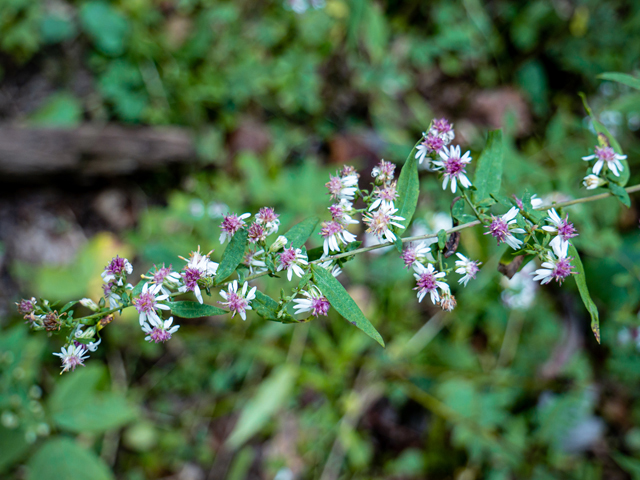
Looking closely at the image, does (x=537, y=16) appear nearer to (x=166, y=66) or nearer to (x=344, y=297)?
(x=166, y=66)

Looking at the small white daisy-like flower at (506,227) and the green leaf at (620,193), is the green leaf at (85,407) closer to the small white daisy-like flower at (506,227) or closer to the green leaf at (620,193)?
the small white daisy-like flower at (506,227)

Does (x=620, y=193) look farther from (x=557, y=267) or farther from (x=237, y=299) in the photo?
(x=237, y=299)

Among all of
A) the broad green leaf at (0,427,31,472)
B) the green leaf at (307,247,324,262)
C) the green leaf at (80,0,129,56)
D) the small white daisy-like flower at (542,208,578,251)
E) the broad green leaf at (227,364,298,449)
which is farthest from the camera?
the green leaf at (80,0,129,56)

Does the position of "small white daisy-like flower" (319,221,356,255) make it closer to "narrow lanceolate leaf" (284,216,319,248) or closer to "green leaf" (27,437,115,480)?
"narrow lanceolate leaf" (284,216,319,248)

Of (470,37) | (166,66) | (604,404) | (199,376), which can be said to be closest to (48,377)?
(199,376)

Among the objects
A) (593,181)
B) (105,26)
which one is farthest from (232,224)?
(105,26)

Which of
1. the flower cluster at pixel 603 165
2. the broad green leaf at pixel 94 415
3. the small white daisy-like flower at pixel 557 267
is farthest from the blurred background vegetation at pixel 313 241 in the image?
the small white daisy-like flower at pixel 557 267

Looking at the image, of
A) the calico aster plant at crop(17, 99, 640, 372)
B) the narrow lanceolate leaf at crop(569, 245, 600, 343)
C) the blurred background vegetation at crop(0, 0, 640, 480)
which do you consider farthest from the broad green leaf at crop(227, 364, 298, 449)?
the narrow lanceolate leaf at crop(569, 245, 600, 343)
